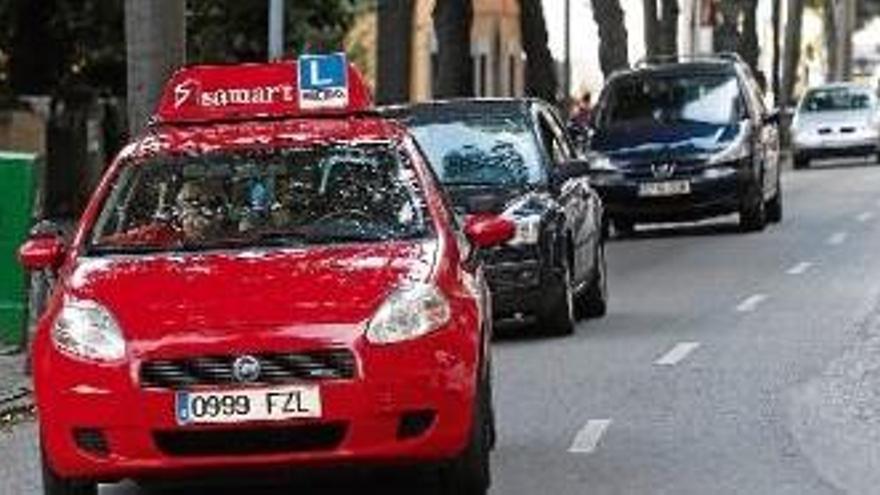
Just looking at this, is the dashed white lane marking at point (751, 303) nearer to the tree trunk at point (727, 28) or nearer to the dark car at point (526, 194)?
the dark car at point (526, 194)

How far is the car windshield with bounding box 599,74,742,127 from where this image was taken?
2583 centimetres

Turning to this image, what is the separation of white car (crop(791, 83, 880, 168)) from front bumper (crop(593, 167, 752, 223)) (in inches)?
849

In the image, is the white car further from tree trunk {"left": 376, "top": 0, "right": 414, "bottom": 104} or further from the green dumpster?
the green dumpster

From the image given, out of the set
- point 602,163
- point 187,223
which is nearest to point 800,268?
point 602,163

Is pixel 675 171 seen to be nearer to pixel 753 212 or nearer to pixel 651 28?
pixel 753 212

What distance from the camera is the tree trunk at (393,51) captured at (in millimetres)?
25219

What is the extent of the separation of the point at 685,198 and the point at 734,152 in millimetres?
737

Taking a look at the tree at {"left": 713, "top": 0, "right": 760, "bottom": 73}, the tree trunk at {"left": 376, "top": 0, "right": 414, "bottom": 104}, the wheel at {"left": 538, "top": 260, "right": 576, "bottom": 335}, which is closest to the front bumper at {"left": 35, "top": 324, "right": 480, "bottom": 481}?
the wheel at {"left": 538, "top": 260, "right": 576, "bottom": 335}

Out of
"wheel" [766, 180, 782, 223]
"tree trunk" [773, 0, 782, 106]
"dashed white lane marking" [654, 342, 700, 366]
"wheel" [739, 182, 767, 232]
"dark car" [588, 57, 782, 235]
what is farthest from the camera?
"tree trunk" [773, 0, 782, 106]

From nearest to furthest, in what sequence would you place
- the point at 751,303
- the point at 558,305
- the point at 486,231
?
1. the point at 486,231
2. the point at 558,305
3. the point at 751,303

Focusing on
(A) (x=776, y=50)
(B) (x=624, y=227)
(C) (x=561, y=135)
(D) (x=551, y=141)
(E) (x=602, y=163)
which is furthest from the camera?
(A) (x=776, y=50)

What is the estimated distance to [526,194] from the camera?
15328 mm

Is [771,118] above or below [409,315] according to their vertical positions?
below

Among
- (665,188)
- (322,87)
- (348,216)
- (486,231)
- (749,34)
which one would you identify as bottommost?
(665,188)
